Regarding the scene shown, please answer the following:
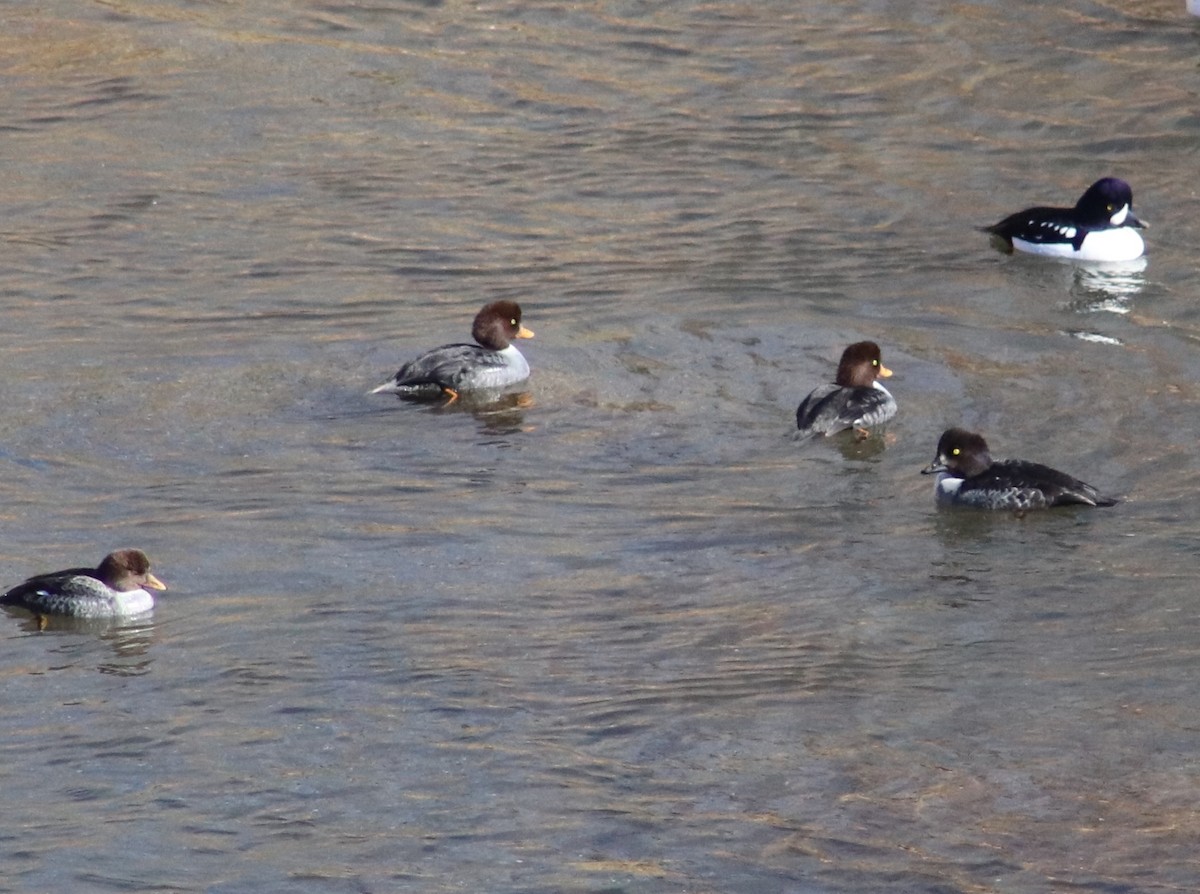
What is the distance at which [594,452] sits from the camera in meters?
11.4

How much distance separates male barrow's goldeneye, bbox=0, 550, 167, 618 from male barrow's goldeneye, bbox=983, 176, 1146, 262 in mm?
8309

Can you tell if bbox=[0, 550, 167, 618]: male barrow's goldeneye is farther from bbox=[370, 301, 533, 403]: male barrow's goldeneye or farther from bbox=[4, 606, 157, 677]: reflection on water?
bbox=[370, 301, 533, 403]: male barrow's goldeneye

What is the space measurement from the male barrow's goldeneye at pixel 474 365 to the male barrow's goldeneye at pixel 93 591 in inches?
135

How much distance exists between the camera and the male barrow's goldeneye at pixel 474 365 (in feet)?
40.8

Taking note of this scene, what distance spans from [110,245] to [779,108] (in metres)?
6.27

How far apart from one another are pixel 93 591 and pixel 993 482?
442 centimetres

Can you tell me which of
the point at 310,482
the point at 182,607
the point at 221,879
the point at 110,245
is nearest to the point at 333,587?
the point at 182,607


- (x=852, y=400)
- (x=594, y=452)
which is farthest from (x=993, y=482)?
(x=594, y=452)

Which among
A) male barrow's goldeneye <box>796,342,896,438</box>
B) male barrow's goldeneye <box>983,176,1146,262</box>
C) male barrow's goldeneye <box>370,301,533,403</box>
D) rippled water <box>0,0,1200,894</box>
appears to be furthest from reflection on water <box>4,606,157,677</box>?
male barrow's goldeneye <box>983,176,1146,262</box>

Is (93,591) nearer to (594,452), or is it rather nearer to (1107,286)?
(594,452)

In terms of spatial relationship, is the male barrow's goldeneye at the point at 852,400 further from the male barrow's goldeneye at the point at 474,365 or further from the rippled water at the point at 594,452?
the male barrow's goldeneye at the point at 474,365

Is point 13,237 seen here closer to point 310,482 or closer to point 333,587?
point 310,482

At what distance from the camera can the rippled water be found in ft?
24.4

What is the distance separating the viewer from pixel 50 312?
14.1 meters
